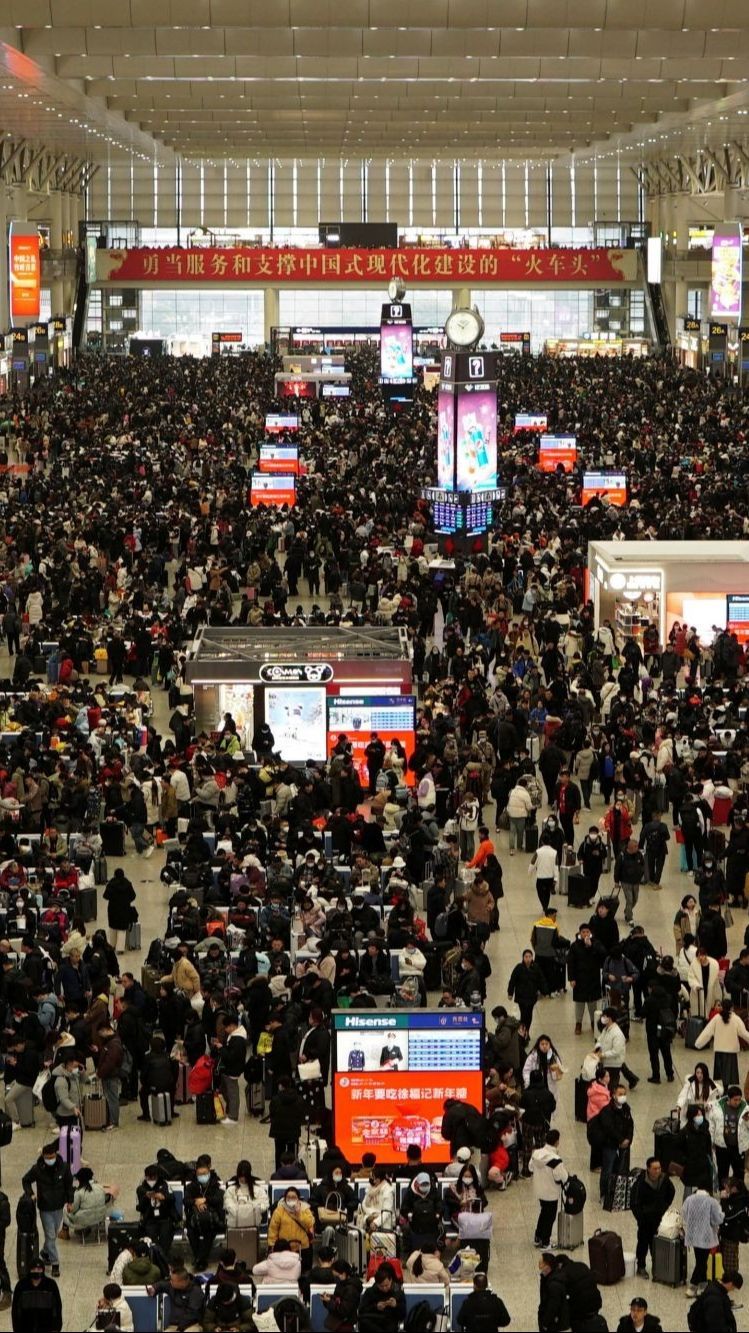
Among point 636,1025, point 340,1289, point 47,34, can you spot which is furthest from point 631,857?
point 47,34

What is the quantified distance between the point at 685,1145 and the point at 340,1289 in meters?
3.25

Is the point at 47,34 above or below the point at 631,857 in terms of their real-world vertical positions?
above

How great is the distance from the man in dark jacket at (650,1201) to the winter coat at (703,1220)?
0.25 m

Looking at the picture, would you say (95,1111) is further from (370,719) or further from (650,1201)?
(370,719)

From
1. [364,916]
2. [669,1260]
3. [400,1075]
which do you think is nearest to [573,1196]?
[669,1260]

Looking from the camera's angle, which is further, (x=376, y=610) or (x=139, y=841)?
(x=376, y=610)

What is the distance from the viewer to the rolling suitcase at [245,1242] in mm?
13211

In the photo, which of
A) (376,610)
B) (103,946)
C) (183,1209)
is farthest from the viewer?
(376,610)

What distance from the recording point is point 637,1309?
1116cm

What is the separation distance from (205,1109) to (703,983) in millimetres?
4088

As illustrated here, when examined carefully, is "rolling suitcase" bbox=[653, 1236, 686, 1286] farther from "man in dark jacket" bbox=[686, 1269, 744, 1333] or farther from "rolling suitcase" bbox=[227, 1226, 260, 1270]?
"rolling suitcase" bbox=[227, 1226, 260, 1270]

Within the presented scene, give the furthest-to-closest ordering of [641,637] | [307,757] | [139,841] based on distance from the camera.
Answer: [641,637]
[307,757]
[139,841]

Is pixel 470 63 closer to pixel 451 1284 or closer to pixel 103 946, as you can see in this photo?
pixel 103 946

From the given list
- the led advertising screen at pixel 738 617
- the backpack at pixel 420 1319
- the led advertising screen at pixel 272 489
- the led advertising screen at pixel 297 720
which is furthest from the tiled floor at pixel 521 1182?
the led advertising screen at pixel 272 489
